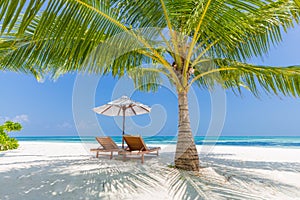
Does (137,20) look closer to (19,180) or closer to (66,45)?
(66,45)

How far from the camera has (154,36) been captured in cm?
384

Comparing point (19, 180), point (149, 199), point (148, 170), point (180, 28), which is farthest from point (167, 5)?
point (19, 180)

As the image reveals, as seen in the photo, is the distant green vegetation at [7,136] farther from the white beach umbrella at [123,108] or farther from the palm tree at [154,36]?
the palm tree at [154,36]

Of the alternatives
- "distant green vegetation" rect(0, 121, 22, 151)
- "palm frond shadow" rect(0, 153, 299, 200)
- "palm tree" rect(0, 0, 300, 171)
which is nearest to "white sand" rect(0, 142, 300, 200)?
"palm frond shadow" rect(0, 153, 299, 200)

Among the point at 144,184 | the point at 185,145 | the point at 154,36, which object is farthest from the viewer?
the point at 185,145

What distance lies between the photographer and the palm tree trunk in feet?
14.6

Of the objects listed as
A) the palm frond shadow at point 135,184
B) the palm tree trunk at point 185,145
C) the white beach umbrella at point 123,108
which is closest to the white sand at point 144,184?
the palm frond shadow at point 135,184

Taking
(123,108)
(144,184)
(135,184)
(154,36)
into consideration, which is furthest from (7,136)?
(154,36)

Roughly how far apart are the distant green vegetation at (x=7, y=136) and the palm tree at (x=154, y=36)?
261 inches

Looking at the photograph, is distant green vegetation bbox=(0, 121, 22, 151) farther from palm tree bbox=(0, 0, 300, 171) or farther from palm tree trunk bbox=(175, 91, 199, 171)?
palm tree trunk bbox=(175, 91, 199, 171)

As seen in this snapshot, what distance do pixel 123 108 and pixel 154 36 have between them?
459cm

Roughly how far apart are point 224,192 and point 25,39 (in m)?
4.03

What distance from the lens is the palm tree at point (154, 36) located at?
8.23 ft

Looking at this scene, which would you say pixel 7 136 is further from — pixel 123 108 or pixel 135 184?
pixel 135 184
